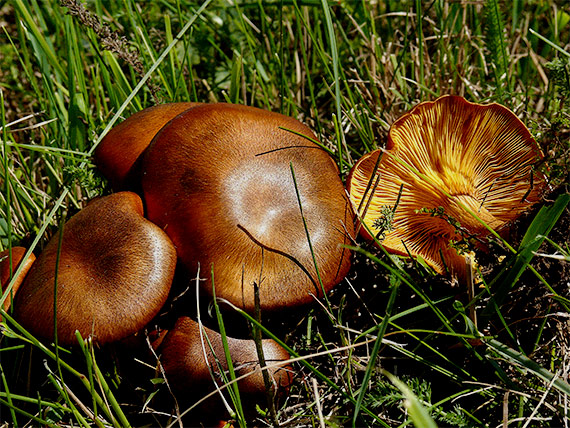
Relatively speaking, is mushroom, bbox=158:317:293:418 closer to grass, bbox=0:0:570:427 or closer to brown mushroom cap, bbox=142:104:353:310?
grass, bbox=0:0:570:427

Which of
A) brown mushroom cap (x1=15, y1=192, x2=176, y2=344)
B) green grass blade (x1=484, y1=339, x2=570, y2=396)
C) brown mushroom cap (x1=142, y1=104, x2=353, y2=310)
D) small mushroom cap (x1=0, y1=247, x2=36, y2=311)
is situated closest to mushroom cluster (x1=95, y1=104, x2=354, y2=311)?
brown mushroom cap (x1=142, y1=104, x2=353, y2=310)

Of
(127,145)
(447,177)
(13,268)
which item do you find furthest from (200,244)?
(447,177)

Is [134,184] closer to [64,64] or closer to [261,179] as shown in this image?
[261,179]

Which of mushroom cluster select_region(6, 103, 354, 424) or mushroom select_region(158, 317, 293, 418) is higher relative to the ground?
mushroom cluster select_region(6, 103, 354, 424)

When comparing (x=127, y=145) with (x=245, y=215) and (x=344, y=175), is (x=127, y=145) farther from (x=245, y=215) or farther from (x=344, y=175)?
(x=344, y=175)

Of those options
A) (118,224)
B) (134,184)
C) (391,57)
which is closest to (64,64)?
(134,184)

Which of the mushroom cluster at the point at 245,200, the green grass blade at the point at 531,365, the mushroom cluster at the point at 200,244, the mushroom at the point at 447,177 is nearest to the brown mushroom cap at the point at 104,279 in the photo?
the mushroom cluster at the point at 200,244

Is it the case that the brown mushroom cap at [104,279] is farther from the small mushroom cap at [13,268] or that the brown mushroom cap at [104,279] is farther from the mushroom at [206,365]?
the mushroom at [206,365]
